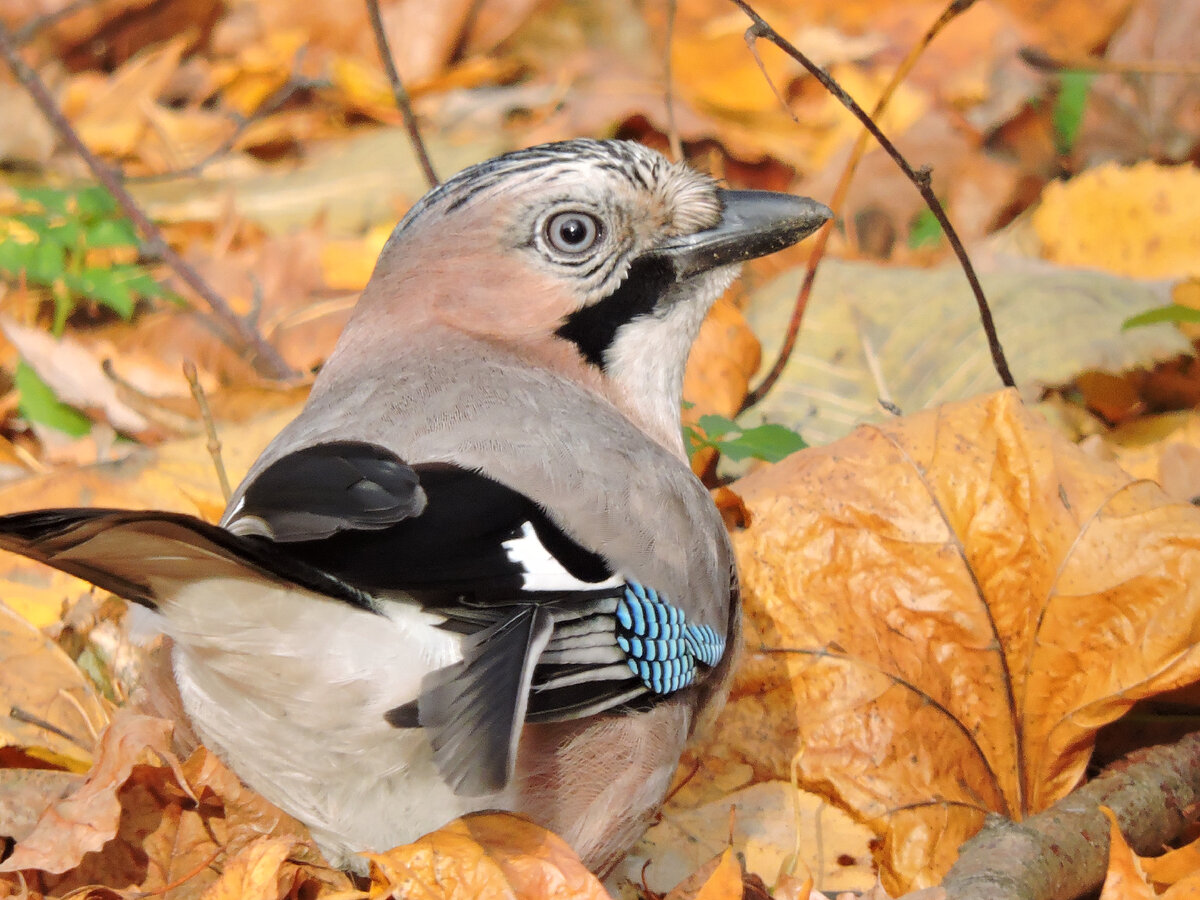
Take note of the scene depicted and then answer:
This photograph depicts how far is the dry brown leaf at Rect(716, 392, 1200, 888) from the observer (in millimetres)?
2459

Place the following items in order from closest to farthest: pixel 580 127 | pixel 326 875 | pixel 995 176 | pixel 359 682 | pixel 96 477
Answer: pixel 359 682
pixel 326 875
pixel 96 477
pixel 995 176
pixel 580 127

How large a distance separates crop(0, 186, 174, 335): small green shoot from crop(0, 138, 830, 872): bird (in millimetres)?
1568

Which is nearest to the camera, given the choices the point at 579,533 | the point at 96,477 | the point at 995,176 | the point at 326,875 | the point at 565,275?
the point at 579,533

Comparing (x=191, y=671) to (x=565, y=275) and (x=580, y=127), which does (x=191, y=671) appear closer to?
(x=565, y=275)

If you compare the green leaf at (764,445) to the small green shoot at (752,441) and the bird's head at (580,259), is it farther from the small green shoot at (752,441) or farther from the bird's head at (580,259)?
the bird's head at (580,259)

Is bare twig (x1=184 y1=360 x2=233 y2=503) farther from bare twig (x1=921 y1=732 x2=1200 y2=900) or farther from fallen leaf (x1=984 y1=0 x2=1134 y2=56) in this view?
fallen leaf (x1=984 y1=0 x2=1134 y2=56)

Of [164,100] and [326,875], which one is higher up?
[164,100]

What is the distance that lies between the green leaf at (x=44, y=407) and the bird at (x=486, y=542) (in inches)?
56.8

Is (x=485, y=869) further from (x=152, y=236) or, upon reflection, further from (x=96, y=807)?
(x=152, y=236)

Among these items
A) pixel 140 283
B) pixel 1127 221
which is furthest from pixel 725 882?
pixel 1127 221

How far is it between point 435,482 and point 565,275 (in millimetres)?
859

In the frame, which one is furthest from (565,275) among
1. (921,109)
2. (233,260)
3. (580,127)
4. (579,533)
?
(921,109)

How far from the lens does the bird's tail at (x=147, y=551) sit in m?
1.60

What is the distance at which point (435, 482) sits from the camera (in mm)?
1965
